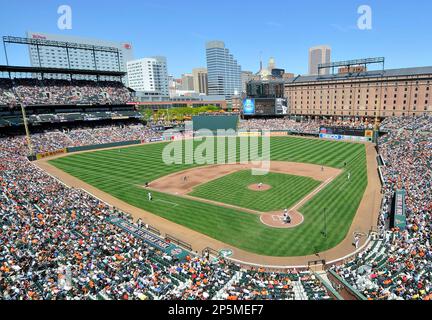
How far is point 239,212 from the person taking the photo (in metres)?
28.7

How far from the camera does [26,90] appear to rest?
7056 cm

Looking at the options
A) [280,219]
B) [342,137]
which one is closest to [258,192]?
[280,219]

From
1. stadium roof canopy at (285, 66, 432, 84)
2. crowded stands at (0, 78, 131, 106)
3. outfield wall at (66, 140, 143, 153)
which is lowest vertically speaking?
outfield wall at (66, 140, 143, 153)

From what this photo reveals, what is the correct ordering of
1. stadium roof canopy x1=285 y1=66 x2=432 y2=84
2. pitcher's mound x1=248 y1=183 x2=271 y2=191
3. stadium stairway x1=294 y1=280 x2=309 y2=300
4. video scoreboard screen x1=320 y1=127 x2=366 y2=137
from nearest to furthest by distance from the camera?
stadium stairway x1=294 y1=280 x2=309 y2=300, pitcher's mound x1=248 y1=183 x2=271 y2=191, video scoreboard screen x1=320 y1=127 x2=366 y2=137, stadium roof canopy x1=285 y1=66 x2=432 y2=84

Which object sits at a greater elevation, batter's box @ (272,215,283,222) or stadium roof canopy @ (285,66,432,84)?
stadium roof canopy @ (285,66,432,84)

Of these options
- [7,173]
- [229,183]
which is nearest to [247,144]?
[229,183]

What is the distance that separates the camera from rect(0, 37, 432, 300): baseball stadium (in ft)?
49.9

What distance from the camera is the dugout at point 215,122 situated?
95.1 metres

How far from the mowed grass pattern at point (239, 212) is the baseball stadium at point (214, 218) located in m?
0.17

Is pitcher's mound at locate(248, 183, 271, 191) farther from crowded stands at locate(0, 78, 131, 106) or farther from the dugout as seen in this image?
the dugout

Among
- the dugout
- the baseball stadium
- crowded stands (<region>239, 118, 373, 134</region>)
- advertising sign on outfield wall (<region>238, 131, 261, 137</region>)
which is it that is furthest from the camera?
the dugout

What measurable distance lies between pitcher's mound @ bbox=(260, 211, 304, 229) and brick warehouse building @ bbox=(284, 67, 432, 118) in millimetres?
76328

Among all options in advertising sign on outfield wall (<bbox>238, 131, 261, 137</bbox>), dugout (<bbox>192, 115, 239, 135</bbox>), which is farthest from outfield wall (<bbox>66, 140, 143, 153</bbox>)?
advertising sign on outfield wall (<bbox>238, 131, 261, 137</bbox>)
